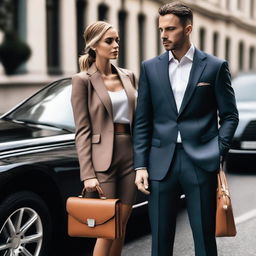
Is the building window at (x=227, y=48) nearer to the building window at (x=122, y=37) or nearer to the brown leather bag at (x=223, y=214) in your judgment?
the building window at (x=122, y=37)

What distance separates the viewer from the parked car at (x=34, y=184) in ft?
14.0

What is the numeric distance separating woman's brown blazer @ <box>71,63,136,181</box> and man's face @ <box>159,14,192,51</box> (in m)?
0.58

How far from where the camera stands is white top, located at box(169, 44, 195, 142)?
11.0ft

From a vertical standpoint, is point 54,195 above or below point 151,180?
below

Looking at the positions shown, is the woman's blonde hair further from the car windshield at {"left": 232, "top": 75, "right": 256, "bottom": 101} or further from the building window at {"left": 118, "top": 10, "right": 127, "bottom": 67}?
the building window at {"left": 118, "top": 10, "right": 127, "bottom": 67}

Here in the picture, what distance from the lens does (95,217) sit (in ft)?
12.0

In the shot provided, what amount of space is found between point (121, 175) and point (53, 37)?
54.5 ft

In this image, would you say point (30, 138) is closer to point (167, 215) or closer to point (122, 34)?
point (167, 215)

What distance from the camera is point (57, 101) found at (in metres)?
5.56

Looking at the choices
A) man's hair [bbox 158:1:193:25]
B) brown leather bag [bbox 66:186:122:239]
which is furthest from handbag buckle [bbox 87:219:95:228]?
man's hair [bbox 158:1:193:25]

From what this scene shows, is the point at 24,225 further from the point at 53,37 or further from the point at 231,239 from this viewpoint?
the point at 53,37

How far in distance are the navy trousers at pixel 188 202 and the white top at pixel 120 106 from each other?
1.58ft

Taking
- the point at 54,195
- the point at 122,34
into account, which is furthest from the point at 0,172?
the point at 122,34

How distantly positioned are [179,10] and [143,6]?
23.2 metres
